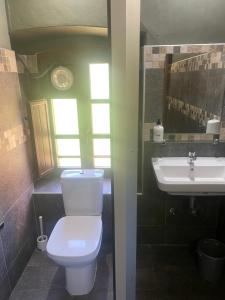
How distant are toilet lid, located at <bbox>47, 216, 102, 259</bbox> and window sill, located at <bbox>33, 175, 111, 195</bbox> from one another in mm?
299

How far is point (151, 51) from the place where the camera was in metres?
1.73

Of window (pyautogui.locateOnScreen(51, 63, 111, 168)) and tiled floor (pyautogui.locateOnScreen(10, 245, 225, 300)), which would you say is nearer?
tiled floor (pyautogui.locateOnScreen(10, 245, 225, 300))

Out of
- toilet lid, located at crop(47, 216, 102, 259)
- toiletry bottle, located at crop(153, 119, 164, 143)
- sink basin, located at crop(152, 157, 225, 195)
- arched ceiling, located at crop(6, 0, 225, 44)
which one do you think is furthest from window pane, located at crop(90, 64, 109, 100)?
toilet lid, located at crop(47, 216, 102, 259)

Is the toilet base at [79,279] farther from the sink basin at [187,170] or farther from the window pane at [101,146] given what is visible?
the window pane at [101,146]

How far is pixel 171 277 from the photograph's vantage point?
1849 mm

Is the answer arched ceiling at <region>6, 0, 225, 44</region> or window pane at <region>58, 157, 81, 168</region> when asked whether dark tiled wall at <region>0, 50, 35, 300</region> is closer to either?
arched ceiling at <region>6, 0, 225, 44</region>

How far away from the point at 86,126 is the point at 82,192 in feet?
2.32

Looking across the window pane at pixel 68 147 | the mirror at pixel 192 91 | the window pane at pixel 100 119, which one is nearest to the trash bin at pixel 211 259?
the mirror at pixel 192 91

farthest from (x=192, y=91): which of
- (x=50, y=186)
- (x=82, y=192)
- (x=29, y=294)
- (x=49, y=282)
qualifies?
(x=29, y=294)

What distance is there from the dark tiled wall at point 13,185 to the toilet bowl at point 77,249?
35cm

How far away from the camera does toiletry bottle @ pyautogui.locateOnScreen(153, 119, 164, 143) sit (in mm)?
1832

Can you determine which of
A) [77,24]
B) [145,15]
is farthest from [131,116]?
[145,15]

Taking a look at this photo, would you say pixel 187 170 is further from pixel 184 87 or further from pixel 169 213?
pixel 184 87

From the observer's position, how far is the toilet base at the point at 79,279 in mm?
1663
